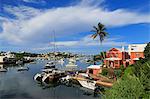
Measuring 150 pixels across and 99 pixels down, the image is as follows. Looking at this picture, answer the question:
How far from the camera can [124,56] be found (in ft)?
239

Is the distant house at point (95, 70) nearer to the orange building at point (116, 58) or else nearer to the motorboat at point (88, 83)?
the orange building at point (116, 58)

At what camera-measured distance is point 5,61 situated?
499 feet

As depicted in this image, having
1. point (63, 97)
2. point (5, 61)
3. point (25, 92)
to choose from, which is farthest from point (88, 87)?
point (5, 61)

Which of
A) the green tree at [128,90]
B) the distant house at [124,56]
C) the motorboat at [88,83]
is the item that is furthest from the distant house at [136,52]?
the green tree at [128,90]

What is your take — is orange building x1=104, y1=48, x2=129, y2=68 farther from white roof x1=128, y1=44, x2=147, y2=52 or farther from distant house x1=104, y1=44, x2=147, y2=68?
white roof x1=128, y1=44, x2=147, y2=52

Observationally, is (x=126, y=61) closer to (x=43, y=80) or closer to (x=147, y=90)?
(x=43, y=80)

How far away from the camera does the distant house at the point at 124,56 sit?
71.7 meters

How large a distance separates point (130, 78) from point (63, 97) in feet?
82.0

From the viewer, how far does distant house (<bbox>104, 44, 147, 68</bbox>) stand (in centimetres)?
7169

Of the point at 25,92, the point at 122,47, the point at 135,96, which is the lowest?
the point at 25,92

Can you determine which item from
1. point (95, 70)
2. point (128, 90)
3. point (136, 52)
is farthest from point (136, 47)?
point (128, 90)

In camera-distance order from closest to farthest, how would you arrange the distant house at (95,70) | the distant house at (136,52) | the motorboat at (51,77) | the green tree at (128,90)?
the green tree at (128,90) < the motorboat at (51,77) < the distant house at (95,70) < the distant house at (136,52)

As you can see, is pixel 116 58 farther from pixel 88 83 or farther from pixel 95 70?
pixel 88 83

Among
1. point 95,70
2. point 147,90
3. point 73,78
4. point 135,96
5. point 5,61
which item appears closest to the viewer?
point 135,96
